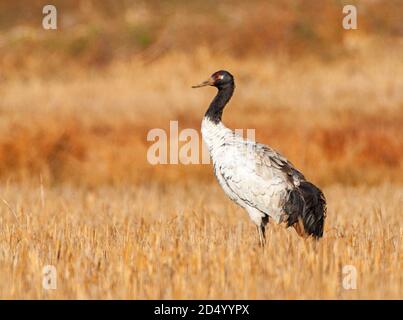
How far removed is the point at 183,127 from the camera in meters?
16.9

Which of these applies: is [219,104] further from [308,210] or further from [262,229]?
[308,210]

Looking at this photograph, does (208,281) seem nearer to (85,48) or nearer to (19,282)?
(19,282)

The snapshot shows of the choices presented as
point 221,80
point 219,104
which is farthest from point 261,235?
point 221,80

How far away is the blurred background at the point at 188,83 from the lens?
15.8 meters

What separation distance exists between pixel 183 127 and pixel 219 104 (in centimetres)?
841

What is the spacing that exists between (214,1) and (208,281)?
84.4ft

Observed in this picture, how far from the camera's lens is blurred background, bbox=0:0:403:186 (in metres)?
15.8

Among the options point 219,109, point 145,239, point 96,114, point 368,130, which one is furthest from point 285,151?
point 145,239

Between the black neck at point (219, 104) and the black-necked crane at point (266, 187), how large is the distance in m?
0.34

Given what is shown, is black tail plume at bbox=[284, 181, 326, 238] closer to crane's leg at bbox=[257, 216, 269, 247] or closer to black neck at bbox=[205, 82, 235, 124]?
crane's leg at bbox=[257, 216, 269, 247]
